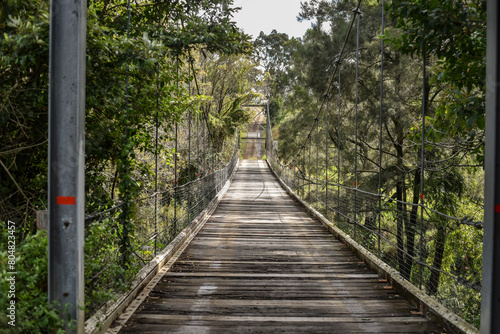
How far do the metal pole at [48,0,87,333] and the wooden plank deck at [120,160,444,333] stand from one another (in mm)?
613

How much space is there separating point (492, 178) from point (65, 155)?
2066 mm

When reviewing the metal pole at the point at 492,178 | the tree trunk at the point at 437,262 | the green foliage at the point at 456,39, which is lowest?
the tree trunk at the point at 437,262

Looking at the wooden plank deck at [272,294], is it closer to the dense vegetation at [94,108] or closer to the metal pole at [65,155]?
the dense vegetation at [94,108]

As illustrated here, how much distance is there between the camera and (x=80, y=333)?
6.95 ft

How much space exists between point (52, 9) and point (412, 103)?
8761mm

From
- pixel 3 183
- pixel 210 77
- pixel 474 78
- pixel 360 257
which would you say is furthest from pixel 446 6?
pixel 210 77

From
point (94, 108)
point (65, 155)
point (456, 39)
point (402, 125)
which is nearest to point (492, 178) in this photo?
point (456, 39)

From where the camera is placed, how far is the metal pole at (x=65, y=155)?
2.09m

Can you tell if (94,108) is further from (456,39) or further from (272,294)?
(456,39)

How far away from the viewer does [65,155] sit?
2.10 meters

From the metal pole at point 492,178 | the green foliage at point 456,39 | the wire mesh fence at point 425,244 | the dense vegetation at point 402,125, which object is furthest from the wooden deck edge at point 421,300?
the green foliage at point 456,39

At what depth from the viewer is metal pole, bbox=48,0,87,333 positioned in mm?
2092

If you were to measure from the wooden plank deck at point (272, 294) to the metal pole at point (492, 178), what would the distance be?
694 mm

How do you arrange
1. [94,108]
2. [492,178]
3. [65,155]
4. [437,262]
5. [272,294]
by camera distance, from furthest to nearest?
[437,262], [94,108], [272,294], [65,155], [492,178]
